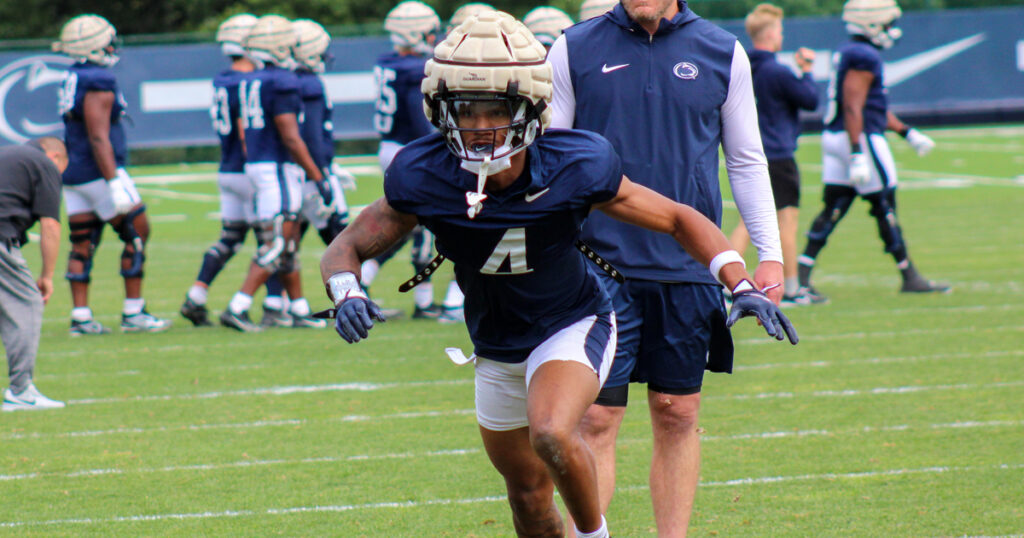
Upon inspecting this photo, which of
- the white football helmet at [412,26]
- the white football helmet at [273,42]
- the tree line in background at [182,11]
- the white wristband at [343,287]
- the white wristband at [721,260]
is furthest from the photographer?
the tree line in background at [182,11]

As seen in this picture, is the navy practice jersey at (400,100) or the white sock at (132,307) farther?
the navy practice jersey at (400,100)

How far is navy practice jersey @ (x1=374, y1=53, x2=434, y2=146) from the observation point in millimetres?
10523

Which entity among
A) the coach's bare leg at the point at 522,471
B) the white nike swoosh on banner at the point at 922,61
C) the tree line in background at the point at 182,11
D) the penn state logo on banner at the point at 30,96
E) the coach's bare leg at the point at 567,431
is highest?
the coach's bare leg at the point at 567,431

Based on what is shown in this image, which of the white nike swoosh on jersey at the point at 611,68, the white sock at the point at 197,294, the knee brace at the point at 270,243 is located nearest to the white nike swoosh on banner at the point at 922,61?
the knee brace at the point at 270,243

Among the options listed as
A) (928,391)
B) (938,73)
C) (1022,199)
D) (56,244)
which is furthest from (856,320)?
(938,73)

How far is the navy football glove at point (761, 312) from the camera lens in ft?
12.2

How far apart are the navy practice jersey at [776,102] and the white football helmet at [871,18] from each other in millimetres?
588

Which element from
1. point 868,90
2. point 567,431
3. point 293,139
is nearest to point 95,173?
point 293,139

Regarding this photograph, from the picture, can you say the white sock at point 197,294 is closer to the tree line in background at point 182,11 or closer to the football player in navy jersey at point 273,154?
the football player in navy jersey at point 273,154

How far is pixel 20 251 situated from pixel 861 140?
20.5ft

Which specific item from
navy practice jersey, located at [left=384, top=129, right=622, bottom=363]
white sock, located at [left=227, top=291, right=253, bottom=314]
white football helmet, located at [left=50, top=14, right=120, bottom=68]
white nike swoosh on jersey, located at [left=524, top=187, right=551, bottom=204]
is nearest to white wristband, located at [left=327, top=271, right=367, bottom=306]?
navy practice jersey, located at [left=384, top=129, right=622, bottom=363]

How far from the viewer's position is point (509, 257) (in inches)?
157

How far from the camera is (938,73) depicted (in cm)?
2788

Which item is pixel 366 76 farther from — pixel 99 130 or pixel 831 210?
pixel 99 130
